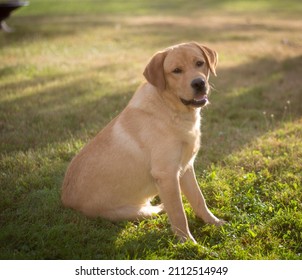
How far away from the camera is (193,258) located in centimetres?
366

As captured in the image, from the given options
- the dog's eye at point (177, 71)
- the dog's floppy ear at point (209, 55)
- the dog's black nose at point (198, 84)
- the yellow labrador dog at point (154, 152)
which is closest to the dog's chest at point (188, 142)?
the yellow labrador dog at point (154, 152)

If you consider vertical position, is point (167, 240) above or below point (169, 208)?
below

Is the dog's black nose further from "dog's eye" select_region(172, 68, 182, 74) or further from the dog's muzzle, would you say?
"dog's eye" select_region(172, 68, 182, 74)

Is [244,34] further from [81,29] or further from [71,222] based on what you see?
[71,222]

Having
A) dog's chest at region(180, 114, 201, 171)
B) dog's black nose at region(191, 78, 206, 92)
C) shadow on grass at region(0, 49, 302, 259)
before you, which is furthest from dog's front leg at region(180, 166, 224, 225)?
dog's black nose at region(191, 78, 206, 92)

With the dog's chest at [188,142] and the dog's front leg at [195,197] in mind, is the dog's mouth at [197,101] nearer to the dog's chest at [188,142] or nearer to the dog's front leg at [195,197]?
the dog's chest at [188,142]

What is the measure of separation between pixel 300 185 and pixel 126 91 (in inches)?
182

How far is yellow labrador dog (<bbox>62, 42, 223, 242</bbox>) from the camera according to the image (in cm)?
390

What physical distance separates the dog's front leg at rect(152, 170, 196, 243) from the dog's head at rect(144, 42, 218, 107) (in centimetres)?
74

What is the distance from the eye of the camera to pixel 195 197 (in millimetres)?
4266

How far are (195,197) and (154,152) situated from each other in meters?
0.74

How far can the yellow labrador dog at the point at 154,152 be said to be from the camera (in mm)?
Result: 3904

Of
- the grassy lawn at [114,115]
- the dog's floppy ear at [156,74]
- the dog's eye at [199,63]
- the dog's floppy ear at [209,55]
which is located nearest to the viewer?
the grassy lawn at [114,115]
